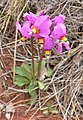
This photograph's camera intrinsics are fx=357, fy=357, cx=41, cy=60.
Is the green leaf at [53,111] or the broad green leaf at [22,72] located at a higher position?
the broad green leaf at [22,72]

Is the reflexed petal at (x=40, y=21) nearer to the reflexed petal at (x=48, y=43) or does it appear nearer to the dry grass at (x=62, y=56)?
the reflexed petal at (x=48, y=43)

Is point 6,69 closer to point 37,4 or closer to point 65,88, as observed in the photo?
point 65,88

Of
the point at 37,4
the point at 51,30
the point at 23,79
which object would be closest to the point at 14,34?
the point at 37,4

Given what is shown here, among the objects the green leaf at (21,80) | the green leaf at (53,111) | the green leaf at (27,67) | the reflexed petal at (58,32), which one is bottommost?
the green leaf at (53,111)

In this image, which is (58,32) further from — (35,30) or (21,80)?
(21,80)

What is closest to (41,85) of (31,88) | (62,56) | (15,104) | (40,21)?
(31,88)

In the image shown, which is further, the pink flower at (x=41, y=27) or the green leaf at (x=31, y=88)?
the green leaf at (x=31, y=88)

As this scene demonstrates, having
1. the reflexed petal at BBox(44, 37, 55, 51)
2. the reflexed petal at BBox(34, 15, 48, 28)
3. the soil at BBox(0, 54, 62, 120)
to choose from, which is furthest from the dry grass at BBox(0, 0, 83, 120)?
the reflexed petal at BBox(34, 15, 48, 28)

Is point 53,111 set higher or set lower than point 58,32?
lower

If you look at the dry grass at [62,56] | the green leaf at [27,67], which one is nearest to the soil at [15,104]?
the dry grass at [62,56]
